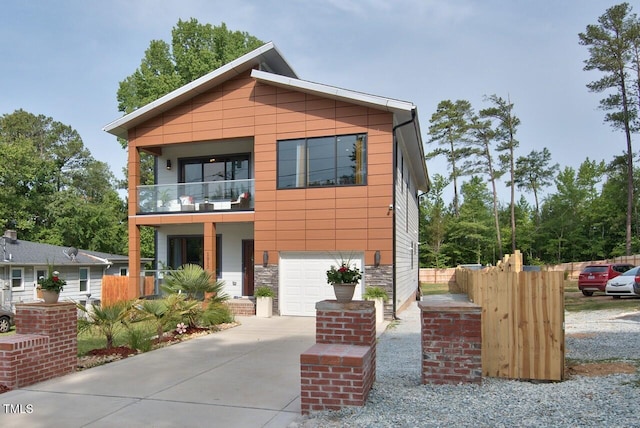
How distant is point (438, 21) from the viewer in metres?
14.0

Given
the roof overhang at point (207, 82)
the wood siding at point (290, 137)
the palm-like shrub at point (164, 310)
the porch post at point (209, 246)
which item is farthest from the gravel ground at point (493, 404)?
the roof overhang at point (207, 82)

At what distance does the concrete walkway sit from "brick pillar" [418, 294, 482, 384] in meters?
1.67

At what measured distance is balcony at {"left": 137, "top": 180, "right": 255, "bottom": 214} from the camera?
16141 millimetres

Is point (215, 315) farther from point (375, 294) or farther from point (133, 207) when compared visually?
point (133, 207)

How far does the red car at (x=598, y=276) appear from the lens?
789 inches

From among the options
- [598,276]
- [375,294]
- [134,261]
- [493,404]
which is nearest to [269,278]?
[375,294]

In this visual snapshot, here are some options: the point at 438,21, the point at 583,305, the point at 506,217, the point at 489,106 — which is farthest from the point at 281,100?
the point at 506,217

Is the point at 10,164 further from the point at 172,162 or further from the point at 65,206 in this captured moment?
the point at 172,162

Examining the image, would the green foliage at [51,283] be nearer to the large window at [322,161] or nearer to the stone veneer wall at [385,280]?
the large window at [322,161]

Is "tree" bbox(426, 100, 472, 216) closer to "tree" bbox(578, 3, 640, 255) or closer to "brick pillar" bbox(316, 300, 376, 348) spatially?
"tree" bbox(578, 3, 640, 255)

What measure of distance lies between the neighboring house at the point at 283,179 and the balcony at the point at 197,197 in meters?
0.04

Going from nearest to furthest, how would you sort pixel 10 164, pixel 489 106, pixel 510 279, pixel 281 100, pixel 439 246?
1. pixel 510 279
2. pixel 281 100
3. pixel 10 164
4. pixel 439 246
5. pixel 489 106

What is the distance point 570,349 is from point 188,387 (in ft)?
Answer: 21.0

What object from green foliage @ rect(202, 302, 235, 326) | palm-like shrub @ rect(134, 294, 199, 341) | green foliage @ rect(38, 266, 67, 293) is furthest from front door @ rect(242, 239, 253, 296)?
green foliage @ rect(38, 266, 67, 293)
